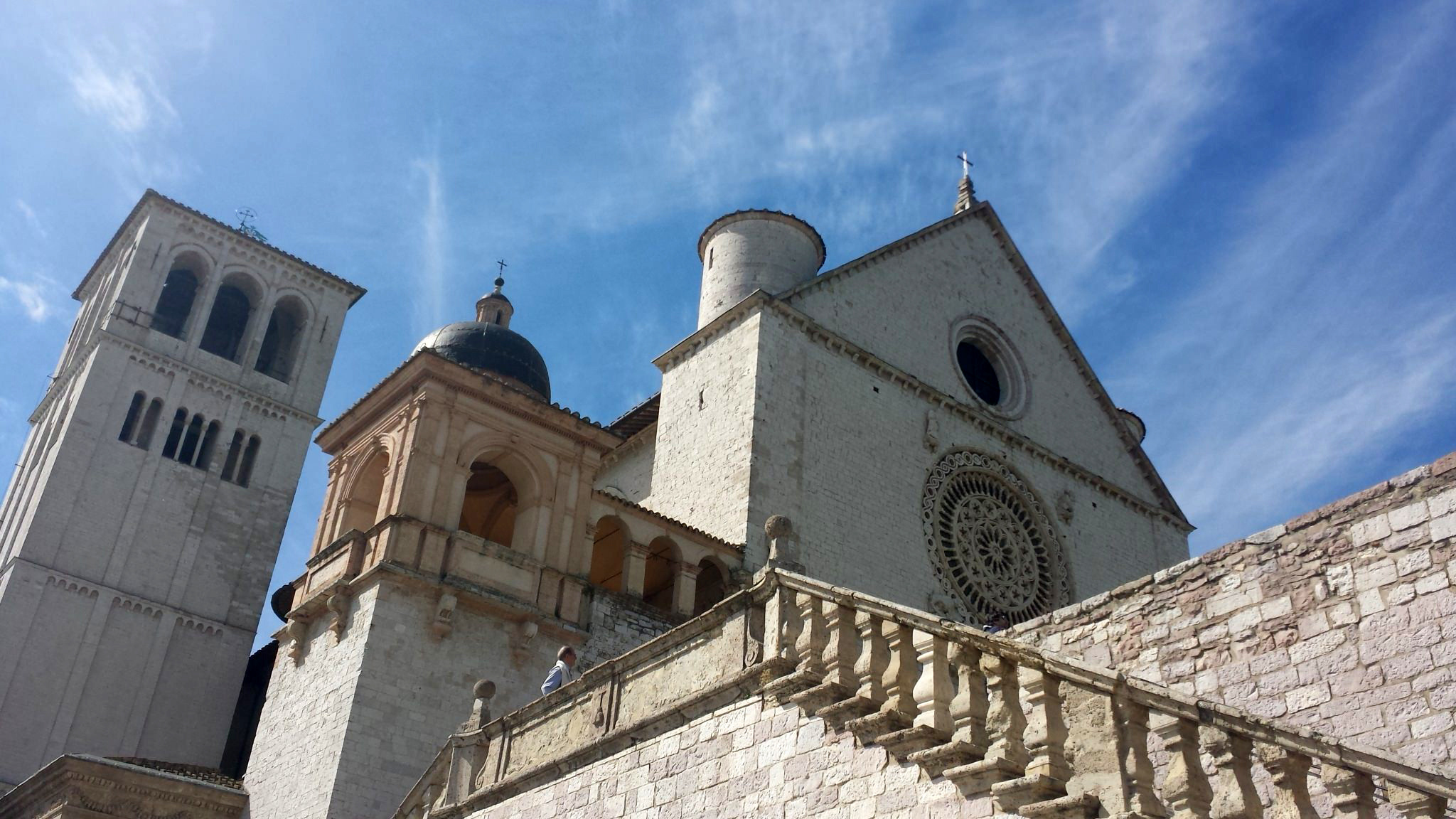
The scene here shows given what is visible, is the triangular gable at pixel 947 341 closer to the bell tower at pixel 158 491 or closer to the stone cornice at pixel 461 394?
the stone cornice at pixel 461 394

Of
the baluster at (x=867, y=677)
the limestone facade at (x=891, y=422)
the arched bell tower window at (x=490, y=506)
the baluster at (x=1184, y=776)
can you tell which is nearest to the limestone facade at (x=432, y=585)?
the limestone facade at (x=891, y=422)

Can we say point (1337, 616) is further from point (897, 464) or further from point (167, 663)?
point (167, 663)

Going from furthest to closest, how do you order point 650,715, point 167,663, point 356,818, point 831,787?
point 167,663, point 356,818, point 650,715, point 831,787

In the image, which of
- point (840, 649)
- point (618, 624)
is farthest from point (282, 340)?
point (840, 649)

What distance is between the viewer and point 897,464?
65.3 ft

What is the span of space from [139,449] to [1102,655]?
2831cm

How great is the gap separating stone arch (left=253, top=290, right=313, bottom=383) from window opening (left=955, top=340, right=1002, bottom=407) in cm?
2068

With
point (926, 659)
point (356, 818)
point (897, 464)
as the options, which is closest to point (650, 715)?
point (926, 659)

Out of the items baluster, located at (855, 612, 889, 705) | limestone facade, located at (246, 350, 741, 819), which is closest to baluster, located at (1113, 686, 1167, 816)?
baluster, located at (855, 612, 889, 705)

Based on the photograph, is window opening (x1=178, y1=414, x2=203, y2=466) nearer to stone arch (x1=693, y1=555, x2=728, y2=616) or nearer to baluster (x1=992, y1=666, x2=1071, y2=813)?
stone arch (x1=693, y1=555, x2=728, y2=616)

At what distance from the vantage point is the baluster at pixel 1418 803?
16.4 feet

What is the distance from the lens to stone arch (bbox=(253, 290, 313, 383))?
35844 millimetres

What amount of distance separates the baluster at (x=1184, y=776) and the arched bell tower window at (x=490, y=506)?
14.4m

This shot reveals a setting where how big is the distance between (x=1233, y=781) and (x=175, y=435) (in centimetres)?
3171
